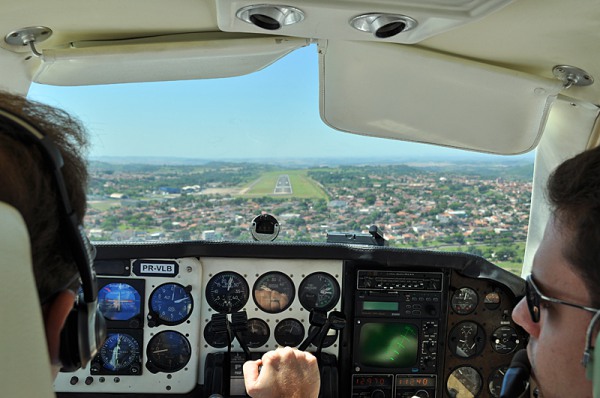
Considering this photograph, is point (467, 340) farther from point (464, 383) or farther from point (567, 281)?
point (567, 281)

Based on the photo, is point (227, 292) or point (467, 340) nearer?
point (227, 292)

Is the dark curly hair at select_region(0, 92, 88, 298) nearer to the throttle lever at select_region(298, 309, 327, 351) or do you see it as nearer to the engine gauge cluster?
the throttle lever at select_region(298, 309, 327, 351)

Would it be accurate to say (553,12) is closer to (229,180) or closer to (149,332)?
(229,180)

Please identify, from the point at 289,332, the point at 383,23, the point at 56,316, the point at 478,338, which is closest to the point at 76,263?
the point at 56,316

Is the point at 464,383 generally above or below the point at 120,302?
below

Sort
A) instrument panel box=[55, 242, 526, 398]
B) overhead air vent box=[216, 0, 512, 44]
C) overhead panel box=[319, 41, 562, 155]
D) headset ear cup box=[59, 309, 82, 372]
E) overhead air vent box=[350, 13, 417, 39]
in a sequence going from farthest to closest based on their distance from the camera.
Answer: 1. instrument panel box=[55, 242, 526, 398]
2. overhead panel box=[319, 41, 562, 155]
3. overhead air vent box=[350, 13, 417, 39]
4. overhead air vent box=[216, 0, 512, 44]
5. headset ear cup box=[59, 309, 82, 372]

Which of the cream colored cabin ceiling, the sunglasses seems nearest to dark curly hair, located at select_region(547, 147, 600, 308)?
the sunglasses

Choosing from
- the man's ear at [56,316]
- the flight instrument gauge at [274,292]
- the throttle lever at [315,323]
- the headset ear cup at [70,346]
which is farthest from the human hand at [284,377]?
the man's ear at [56,316]
